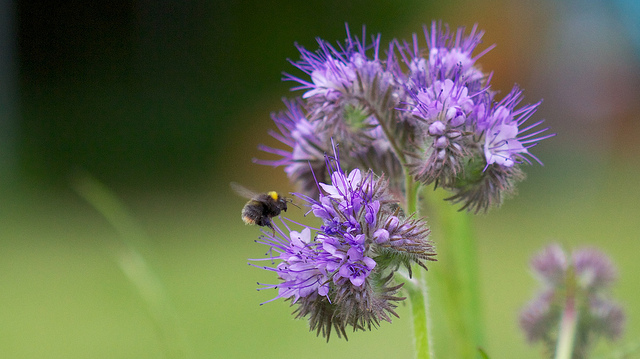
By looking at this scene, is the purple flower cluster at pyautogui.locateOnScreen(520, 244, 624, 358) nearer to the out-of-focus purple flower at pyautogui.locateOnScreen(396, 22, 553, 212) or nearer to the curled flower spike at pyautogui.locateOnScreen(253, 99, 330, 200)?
the out-of-focus purple flower at pyautogui.locateOnScreen(396, 22, 553, 212)

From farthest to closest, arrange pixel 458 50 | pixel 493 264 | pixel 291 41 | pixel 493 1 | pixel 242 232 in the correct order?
pixel 291 41, pixel 493 1, pixel 242 232, pixel 493 264, pixel 458 50

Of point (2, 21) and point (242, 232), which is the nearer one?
point (242, 232)

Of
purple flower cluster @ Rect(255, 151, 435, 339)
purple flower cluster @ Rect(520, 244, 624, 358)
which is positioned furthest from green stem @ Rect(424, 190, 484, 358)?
purple flower cluster @ Rect(255, 151, 435, 339)

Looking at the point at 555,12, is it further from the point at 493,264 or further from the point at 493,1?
the point at 493,264

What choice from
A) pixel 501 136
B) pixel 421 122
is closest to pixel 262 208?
pixel 421 122

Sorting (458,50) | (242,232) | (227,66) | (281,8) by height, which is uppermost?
(281,8)

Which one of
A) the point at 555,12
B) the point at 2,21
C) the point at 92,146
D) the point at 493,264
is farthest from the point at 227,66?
the point at 493,264

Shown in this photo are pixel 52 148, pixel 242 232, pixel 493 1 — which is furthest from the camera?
pixel 52 148
